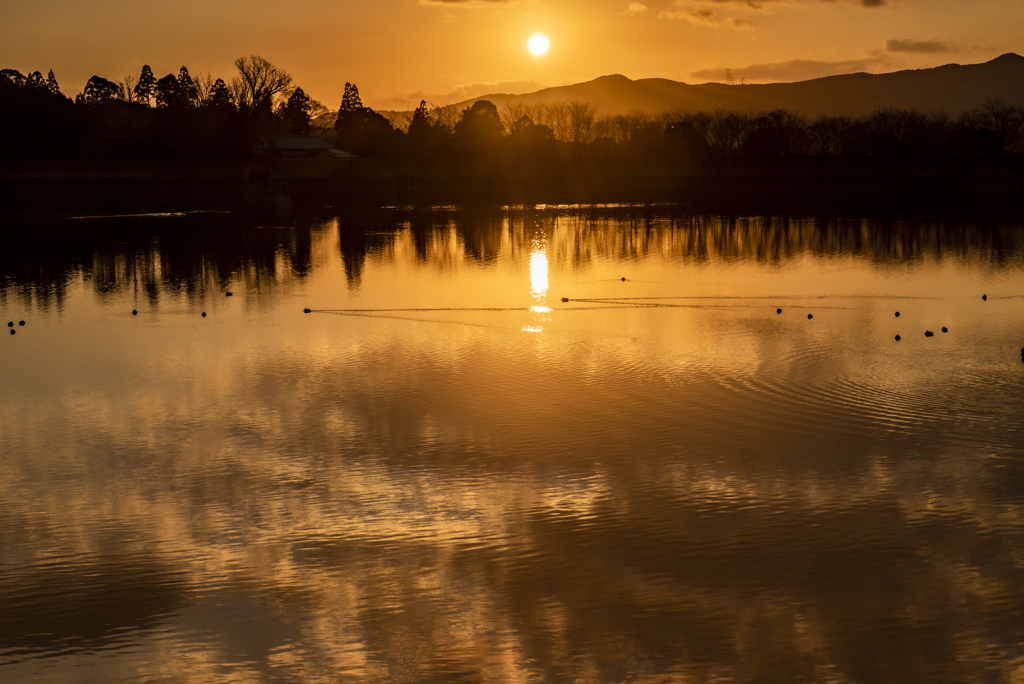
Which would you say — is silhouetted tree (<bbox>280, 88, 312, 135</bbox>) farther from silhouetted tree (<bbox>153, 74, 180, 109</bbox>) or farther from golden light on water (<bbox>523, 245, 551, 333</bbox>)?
golden light on water (<bbox>523, 245, 551, 333</bbox>)

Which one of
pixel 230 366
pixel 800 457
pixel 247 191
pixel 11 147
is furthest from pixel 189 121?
pixel 800 457

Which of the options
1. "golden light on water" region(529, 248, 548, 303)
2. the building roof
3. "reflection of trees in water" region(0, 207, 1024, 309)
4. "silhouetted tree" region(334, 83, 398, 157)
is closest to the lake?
"golden light on water" region(529, 248, 548, 303)

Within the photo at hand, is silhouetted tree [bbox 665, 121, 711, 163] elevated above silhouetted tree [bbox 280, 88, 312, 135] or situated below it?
below

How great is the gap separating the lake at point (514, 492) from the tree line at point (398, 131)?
281 feet

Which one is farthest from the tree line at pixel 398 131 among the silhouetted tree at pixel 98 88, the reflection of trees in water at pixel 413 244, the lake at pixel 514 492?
the lake at pixel 514 492

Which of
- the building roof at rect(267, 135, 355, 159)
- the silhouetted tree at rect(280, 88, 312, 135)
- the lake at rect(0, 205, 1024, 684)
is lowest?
the lake at rect(0, 205, 1024, 684)

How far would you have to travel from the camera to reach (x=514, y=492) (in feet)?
39.5

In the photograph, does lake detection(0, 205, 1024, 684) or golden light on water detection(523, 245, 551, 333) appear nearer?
lake detection(0, 205, 1024, 684)

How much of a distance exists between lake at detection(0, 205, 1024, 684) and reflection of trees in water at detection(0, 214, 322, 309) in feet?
14.4

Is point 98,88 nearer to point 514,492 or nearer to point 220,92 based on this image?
point 220,92

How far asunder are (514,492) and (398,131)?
474 ft

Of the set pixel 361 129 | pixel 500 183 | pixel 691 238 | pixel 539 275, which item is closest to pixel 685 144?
pixel 500 183

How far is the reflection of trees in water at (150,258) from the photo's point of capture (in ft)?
104

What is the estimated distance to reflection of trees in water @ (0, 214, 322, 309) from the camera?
3166 cm
